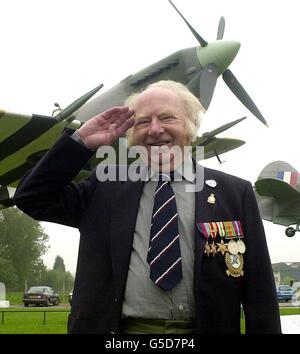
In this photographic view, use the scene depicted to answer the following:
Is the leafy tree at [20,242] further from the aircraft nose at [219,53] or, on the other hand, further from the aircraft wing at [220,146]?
the aircraft nose at [219,53]

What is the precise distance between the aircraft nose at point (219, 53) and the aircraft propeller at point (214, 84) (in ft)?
0.45

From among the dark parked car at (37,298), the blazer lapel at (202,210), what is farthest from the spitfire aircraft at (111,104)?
the dark parked car at (37,298)

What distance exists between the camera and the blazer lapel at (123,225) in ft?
6.44

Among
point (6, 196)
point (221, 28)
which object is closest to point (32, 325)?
point (6, 196)

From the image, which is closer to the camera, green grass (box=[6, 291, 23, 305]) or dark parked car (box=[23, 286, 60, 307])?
dark parked car (box=[23, 286, 60, 307])

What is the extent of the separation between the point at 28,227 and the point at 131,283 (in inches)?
2696

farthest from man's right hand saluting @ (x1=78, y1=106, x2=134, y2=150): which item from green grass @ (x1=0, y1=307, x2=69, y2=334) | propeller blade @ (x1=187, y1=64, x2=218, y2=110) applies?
propeller blade @ (x1=187, y1=64, x2=218, y2=110)

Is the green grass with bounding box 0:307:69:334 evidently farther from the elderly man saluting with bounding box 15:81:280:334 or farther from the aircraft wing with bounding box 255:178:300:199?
the aircraft wing with bounding box 255:178:300:199

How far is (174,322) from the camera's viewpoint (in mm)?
1883

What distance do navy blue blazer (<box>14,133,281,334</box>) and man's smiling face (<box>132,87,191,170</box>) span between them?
0.19 metres

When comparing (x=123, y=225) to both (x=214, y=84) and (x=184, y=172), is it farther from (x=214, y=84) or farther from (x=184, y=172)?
(x=214, y=84)

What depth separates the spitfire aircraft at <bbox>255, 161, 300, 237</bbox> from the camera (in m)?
22.5

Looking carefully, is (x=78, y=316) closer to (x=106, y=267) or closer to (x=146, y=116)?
(x=106, y=267)

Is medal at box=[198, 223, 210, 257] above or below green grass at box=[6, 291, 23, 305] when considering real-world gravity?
above
